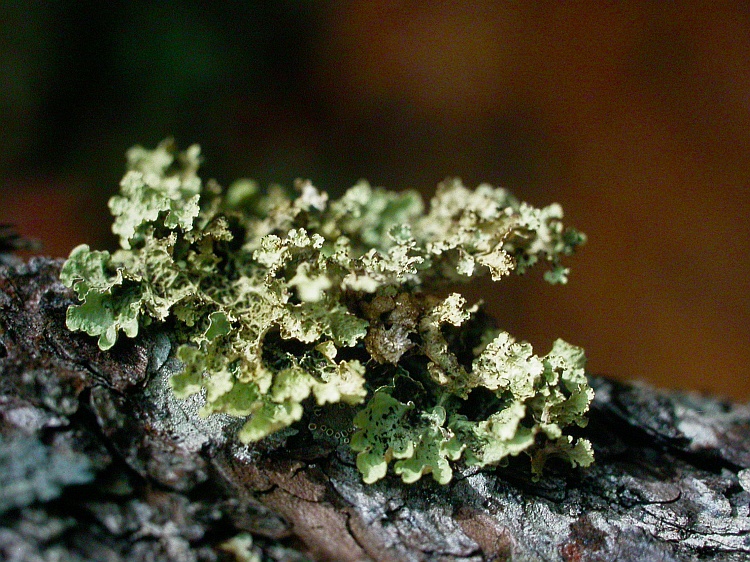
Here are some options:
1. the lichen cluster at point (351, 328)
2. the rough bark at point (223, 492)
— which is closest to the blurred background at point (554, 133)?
the lichen cluster at point (351, 328)

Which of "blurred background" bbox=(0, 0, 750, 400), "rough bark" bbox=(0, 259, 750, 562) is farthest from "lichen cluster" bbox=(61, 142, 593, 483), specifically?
"blurred background" bbox=(0, 0, 750, 400)

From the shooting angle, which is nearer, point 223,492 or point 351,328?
point 223,492

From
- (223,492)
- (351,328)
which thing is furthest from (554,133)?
(223,492)

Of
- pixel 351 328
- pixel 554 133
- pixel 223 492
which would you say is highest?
pixel 554 133

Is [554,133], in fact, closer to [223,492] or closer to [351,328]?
[351,328]

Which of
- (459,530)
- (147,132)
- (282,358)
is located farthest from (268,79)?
(459,530)

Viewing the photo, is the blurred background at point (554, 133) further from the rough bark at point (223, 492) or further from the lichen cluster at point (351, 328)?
the rough bark at point (223, 492)

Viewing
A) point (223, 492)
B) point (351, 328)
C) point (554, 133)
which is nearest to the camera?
point (223, 492)

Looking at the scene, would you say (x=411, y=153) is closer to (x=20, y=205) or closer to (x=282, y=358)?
(x=20, y=205)
